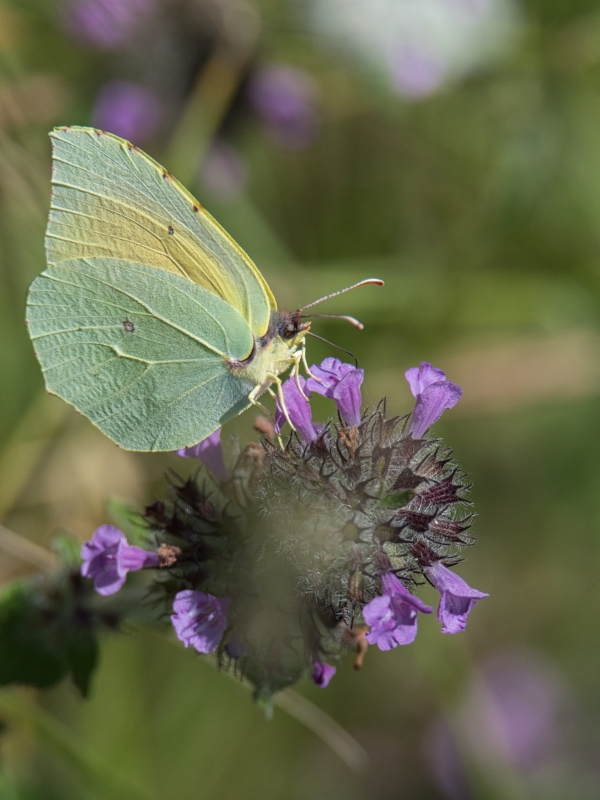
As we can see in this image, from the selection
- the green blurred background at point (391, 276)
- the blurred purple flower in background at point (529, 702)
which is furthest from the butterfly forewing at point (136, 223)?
the blurred purple flower in background at point (529, 702)

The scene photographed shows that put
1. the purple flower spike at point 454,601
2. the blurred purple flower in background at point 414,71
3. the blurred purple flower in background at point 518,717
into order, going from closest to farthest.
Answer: the purple flower spike at point 454,601 → the blurred purple flower in background at point 518,717 → the blurred purple flower in background at point 414,71

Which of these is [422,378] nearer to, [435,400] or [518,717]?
[435,400]

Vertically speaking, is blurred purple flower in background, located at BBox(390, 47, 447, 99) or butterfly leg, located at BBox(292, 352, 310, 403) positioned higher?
blurred purple flower in background, located at BBox(390, 47, 447, 99)

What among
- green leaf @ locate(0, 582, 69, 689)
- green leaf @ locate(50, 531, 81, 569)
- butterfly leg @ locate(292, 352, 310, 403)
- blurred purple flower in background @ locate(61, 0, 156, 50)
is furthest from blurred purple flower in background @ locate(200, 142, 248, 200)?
green leaf @ locate(0, 582, 69, 689)

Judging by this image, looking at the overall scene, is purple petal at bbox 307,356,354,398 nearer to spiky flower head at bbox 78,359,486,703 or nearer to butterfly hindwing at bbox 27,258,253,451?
spiky flower head at bbox 78,359,486,703

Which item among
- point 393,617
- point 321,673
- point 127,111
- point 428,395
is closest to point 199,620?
point 321,673

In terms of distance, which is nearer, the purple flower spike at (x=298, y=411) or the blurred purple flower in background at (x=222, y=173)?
the purple flower spike at (x=298, y=411)

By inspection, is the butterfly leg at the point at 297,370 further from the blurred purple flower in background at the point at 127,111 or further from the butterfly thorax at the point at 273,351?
the blurred purple flower in background at the point at 127,111

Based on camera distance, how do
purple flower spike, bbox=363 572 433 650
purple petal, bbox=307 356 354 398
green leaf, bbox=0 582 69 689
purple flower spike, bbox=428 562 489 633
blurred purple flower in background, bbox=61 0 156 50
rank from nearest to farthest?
purple flower spike, bbox=363 572 433 650
purple flower spike, bbox=428 562 489 633
purple petal, bbox=307 356 354 398
green leaf, bbox=0 582 69 689
blurred purple flower in background, bbox=61 0 156 50
